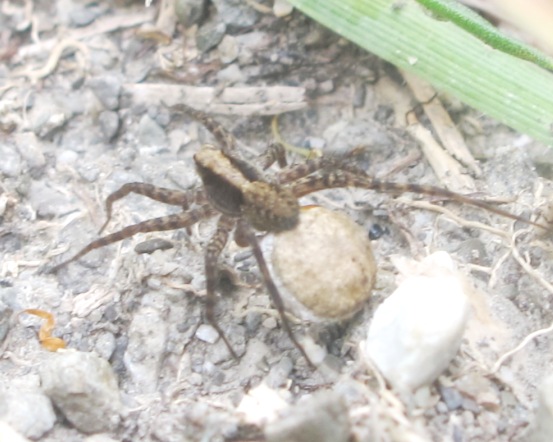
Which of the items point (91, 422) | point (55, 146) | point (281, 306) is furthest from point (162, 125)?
point (91, 422)

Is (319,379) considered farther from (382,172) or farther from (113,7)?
(113,7)

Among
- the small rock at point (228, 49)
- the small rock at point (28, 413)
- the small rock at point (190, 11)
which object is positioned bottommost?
the small rock at point (28, 413)

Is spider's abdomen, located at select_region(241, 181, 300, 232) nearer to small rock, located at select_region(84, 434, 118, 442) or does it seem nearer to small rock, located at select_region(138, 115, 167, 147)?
small rock, located at select_region(138, 115, 167, 147)

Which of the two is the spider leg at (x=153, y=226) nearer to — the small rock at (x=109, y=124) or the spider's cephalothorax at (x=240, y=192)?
the spider's cephalothorax at (x=240, y=192)

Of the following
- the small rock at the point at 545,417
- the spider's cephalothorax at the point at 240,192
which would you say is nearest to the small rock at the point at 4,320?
the spider's cephalothorax at the point at 240,192

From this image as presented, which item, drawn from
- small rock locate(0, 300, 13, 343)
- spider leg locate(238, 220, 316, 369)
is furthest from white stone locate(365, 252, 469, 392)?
small rock locate(0, 300, 13, 343)

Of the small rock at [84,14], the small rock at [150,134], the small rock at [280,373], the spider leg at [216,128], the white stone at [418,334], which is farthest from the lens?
the small rock at [84,14]
